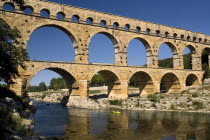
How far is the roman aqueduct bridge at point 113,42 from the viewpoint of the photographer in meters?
28.5

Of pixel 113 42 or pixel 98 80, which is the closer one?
pixel 113 42

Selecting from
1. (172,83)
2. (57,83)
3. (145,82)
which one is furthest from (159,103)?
(57,83)

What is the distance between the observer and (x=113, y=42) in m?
36.8

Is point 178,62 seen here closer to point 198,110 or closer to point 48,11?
point 198,110

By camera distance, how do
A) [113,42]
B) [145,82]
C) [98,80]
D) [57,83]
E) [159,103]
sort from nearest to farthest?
[159,103] → [113,42] → [145,82] → [98,80] → [57,83]

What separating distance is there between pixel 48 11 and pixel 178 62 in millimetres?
26817

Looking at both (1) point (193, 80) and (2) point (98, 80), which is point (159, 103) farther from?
(2) point (98, 80)

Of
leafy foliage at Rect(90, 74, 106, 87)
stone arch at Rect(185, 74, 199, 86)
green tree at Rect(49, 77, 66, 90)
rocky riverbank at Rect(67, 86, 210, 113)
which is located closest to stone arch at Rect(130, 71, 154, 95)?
rocky riverbank at Rect(67, 86, 210, 113)

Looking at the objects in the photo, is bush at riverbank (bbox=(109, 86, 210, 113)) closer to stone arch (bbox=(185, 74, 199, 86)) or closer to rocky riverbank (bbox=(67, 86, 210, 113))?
rocky riverbank (bbox=(67, 86, 210, 113))

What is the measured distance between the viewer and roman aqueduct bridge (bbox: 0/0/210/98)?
28547 mm

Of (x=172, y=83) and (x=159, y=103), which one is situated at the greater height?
(x=172, y=83)

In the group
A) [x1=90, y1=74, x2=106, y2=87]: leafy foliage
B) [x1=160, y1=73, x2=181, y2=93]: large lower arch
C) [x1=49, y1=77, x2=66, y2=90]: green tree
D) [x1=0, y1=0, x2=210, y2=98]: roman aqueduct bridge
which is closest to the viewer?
[x1=0, y1=0, x2=210, y2=98]: roman aqueduct bridge

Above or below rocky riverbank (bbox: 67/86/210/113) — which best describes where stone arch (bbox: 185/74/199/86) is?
above

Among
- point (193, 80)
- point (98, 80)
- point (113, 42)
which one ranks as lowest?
point (193, 80)
